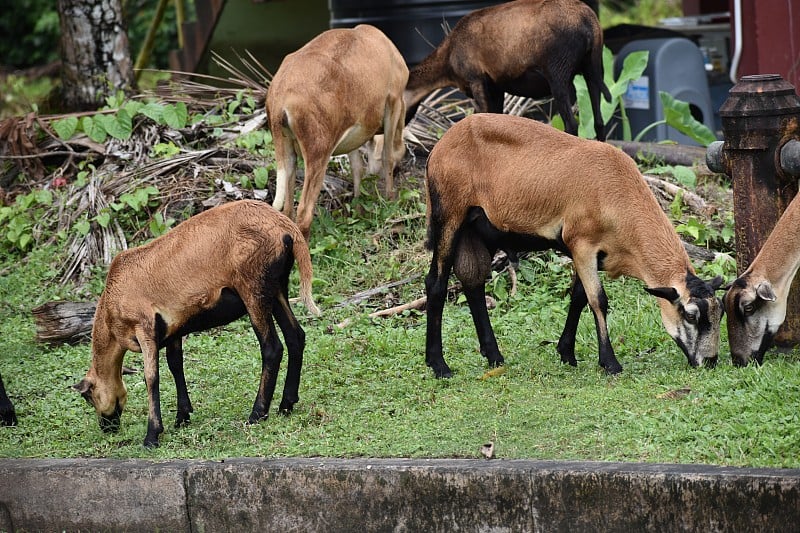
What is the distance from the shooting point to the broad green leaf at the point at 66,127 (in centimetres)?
1024

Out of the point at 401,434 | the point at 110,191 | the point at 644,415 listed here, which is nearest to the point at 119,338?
the point at 401,434

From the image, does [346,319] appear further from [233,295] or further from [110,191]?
[110,191]

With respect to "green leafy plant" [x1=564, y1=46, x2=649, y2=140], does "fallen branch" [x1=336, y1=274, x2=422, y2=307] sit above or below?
below

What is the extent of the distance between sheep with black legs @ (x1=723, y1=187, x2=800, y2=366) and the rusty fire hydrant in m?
0.22

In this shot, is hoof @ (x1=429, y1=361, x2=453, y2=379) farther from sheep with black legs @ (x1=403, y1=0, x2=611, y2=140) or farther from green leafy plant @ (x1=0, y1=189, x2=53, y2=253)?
green leafy plant @ (x1=0, y1=189, x2=53, y2=253)

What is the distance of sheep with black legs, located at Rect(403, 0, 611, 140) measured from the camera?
337 inches

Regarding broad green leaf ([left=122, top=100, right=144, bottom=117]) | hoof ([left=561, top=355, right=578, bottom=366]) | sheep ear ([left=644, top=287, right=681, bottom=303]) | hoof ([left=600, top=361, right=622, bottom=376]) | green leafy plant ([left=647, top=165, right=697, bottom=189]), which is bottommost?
green leafy plant ([left=647, top=165, right=697, bottom=189])

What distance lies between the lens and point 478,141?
251 inches

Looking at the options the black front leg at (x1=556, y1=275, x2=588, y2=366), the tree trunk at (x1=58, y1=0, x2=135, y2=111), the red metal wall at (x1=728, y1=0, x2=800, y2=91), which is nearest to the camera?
the black front leg at (x1=556, y1=275, x2=588, y2=366)

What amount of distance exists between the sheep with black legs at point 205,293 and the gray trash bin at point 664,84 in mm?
6654

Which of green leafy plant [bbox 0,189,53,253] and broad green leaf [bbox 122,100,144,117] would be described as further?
broad green leaf [bbox 122,100,144,117]

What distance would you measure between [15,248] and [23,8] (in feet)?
47.3

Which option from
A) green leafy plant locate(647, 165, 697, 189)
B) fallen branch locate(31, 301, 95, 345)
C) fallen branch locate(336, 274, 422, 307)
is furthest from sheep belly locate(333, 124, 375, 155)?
green leafy plant locate(647, 165, 697, 189)

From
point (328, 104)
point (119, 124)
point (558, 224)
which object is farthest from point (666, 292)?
point (119, 124)
